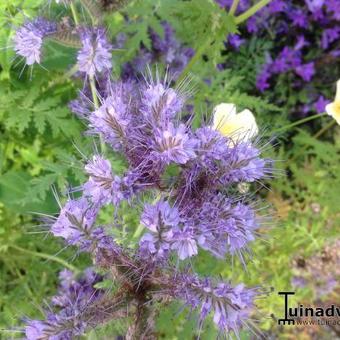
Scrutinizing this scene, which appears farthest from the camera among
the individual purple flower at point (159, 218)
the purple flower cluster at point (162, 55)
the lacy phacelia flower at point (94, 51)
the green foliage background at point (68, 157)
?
the purple flower cluster at point (162, 55)

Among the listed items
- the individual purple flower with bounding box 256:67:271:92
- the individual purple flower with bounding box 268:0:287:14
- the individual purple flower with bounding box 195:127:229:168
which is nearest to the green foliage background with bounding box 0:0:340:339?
the individual purple flower with bounding box 256:67:271:92

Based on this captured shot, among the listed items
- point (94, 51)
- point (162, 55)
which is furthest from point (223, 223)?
point (162, 55)

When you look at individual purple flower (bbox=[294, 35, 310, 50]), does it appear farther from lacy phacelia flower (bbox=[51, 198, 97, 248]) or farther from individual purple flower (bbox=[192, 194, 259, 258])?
lacy phacelia flower (bbox=[51, 198, 97, 248])

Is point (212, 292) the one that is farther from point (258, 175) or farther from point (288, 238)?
point (288, 238)

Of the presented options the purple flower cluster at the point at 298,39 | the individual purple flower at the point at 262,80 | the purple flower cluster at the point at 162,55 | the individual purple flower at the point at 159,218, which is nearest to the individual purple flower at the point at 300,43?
the purple flower cluster at the point at 298,39

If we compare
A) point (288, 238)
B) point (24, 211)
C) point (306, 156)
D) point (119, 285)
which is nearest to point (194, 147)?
point (119, 285)

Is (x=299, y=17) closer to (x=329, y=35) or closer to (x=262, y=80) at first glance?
(x=329, y=35)

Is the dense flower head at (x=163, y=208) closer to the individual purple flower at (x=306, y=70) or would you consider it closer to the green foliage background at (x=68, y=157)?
the green foliage background at (x=68, y=157)
